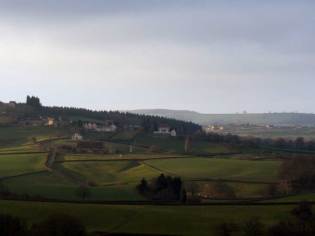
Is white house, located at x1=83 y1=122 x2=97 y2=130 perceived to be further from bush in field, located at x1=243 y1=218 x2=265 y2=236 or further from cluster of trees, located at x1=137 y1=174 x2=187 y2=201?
bush in field, located at x1=243 y1=218 x2=265 y2=236

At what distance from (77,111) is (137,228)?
14463 centimetres

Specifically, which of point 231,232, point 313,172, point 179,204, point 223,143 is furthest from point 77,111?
point 231,232

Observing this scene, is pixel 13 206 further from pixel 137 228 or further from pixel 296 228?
pixel 296 228

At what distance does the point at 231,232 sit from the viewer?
39.7m

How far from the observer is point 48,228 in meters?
37.2

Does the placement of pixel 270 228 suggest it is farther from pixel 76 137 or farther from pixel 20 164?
pixel 76 137

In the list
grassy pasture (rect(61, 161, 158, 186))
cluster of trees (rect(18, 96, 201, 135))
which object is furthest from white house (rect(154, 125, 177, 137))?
grassy pasture (rect(61, 161, 158, 186))

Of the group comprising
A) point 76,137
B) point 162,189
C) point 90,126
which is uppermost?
point 90,126

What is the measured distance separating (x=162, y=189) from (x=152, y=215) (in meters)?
19.8

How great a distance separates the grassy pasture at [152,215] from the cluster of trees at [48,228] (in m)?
3.54

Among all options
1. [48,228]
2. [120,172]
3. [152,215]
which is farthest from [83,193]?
[48,228]

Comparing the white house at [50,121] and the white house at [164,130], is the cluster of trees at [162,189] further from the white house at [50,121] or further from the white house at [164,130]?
the white house at [50,121]

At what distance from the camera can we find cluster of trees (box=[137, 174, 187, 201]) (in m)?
62.5

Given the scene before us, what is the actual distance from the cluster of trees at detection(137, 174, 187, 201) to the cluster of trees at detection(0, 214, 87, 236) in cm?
2337
